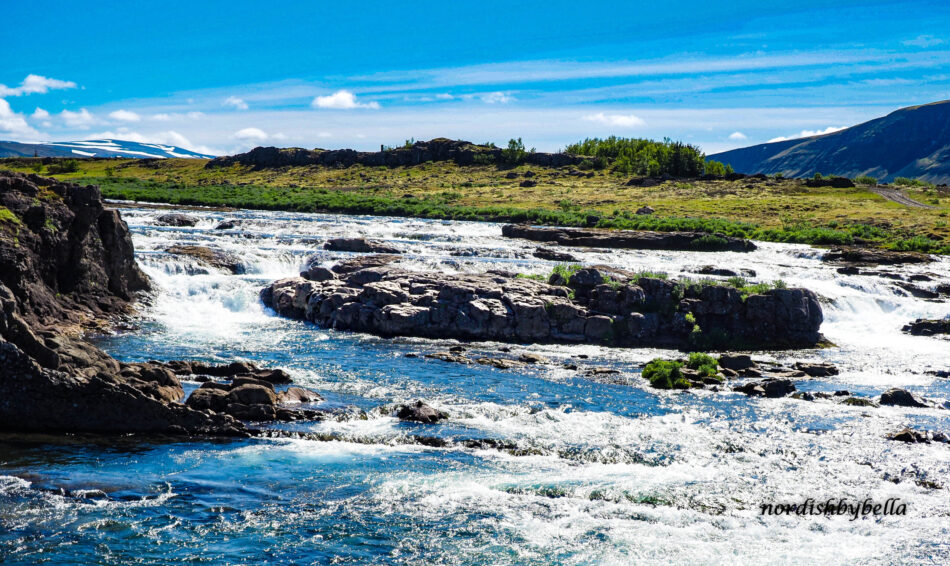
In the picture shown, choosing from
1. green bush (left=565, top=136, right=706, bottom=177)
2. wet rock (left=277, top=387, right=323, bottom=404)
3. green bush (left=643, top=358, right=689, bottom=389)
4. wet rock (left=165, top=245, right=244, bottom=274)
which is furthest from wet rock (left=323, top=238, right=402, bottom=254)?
green bush (left=565, top=136, right=706, bottom=177)

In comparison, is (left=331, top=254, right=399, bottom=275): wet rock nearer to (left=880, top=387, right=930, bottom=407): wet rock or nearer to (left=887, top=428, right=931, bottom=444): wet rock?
(left=880, top=387, right=930, bottom=407): wet rock

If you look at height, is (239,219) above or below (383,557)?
above

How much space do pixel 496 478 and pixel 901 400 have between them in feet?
55.5

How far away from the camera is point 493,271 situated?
150ft

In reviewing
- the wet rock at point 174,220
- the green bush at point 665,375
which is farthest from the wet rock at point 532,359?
the wet rock at point 174,220

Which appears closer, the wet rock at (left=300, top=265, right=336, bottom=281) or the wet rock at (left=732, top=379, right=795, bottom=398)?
the wet rock at (left=732, top=379, right=795, bottom=398)

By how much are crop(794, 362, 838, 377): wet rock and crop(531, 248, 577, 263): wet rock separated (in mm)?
24783

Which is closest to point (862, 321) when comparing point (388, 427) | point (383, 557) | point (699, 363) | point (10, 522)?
point (699, 363)

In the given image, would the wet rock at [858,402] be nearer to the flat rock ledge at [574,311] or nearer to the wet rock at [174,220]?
the flat rock ledge at [574,311]

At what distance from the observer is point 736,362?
32.2 m

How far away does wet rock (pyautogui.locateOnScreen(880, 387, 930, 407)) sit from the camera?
1065 inches

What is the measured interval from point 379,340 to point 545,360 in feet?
27.1

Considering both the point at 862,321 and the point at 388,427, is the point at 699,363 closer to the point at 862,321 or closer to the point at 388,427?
the point at 388,427

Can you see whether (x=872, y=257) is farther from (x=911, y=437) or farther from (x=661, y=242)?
(x=911, y=437)
